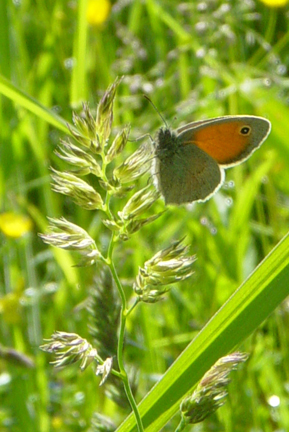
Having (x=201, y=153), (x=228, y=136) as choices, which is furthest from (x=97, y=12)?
(x=228, y=136)

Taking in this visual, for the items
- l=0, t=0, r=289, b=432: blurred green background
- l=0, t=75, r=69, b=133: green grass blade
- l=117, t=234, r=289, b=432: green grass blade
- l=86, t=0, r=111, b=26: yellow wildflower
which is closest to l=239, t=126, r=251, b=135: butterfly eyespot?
l=0, t=0, r=289, b=432: blurred green background

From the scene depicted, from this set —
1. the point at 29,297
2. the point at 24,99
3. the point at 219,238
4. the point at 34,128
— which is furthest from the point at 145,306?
the point at 34,128

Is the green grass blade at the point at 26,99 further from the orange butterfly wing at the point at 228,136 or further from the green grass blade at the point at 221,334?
the green grass blade at the point at 221,334

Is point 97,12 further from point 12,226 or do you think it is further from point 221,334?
point 221,334

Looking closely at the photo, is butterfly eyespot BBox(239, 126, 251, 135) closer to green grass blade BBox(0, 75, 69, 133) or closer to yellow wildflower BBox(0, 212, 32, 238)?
green grass blade BBox(0, 75, 69, 133)

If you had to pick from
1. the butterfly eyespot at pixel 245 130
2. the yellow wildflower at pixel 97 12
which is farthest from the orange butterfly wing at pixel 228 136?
the yellow wildflower at pixel 97 12

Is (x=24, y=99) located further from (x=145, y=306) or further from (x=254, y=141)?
(x=145, y=306)

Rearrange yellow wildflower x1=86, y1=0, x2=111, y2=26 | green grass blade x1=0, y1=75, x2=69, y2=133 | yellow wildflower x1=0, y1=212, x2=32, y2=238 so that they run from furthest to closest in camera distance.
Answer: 1. yellow wildflower x1=86, y1=0, x2=111, y2=26
2. yellow wildflower x1=0, y1=212, x2=32, y2=238
3. green grass blade x1=0, y1=75, x2=69, y2=133
